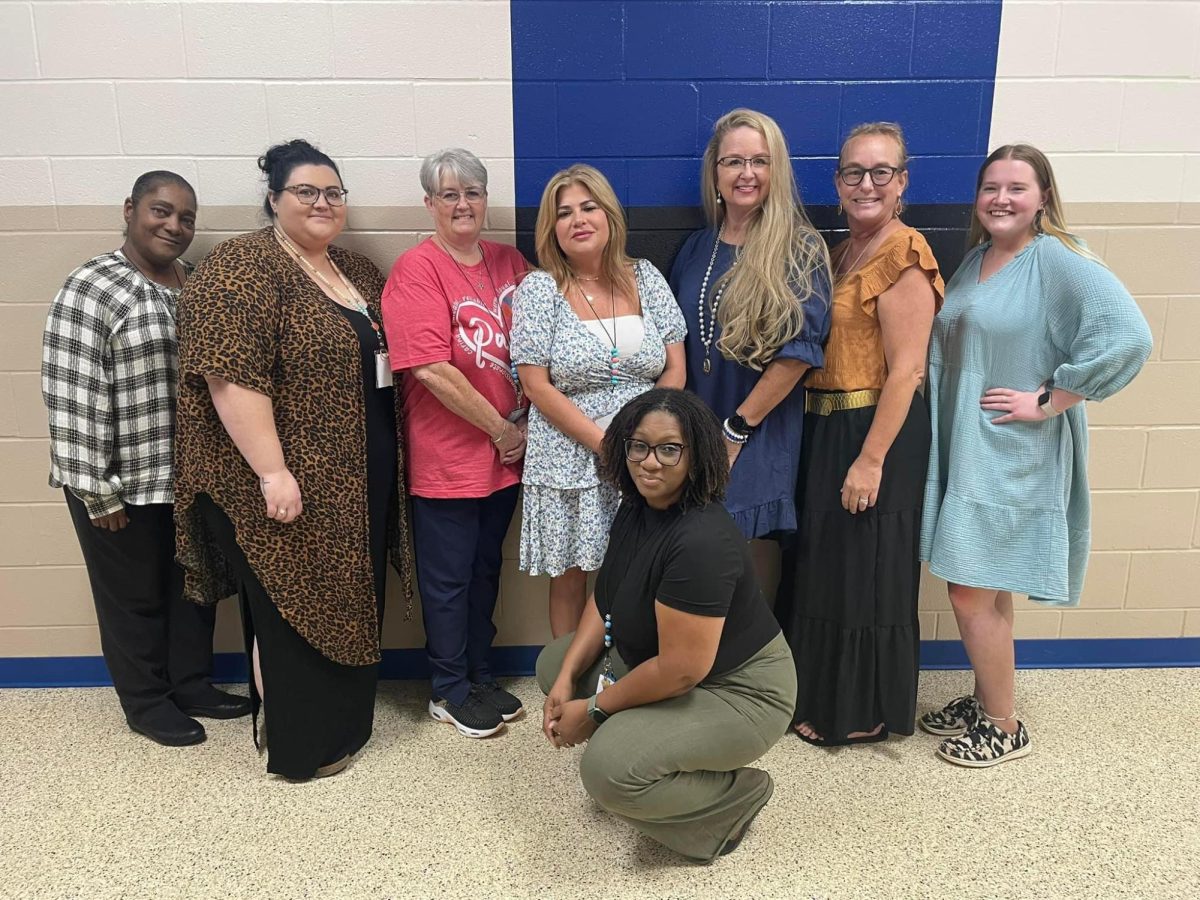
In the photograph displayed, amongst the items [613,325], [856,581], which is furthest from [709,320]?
[856,581]

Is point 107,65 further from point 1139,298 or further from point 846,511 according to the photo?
point 1139,298

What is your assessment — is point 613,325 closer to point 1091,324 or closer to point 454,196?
point 454,196

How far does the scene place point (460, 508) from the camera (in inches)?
91.8

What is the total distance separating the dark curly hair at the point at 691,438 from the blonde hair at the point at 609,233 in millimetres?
617

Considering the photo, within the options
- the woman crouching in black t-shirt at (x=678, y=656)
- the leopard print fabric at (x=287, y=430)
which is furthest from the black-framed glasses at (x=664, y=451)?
the leopard print fabric at (x=287, y=430)

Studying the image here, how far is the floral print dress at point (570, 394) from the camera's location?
2.17m

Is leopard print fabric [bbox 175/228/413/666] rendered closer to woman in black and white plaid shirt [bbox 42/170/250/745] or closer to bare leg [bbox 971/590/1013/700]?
woman in black and white plaid shirt [bbox 42/170/250/745]

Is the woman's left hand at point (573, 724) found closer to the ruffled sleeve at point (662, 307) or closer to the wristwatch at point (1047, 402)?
the ruffled sleeve at point (662, 307)

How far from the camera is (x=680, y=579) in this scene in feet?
5.53

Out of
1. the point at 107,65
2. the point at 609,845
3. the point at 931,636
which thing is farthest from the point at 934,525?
the point at 107,65

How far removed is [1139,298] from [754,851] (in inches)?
81.8

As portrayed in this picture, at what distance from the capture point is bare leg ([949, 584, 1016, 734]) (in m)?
2.30

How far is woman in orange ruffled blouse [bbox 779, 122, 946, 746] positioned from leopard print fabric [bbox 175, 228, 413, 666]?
125cm

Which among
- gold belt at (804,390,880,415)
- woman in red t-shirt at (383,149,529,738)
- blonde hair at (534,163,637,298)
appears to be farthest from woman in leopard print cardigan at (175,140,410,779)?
gold belt at (804,390,880,415)
